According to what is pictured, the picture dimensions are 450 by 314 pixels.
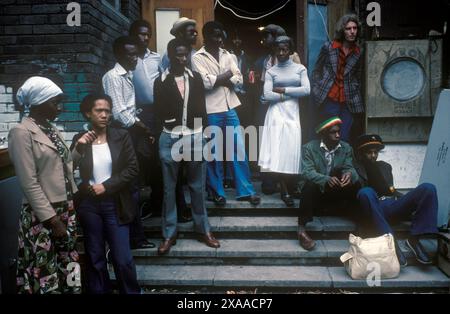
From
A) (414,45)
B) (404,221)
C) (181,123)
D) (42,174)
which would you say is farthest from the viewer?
(414,45)

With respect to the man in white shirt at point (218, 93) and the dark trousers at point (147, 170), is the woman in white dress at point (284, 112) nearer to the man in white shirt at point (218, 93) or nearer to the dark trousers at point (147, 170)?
the man in white shirt at point (218, 93)

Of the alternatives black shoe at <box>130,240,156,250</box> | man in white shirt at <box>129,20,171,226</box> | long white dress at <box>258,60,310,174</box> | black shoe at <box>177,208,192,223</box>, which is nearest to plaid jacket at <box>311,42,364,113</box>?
long white dress at <box>258,60,310,174</box>

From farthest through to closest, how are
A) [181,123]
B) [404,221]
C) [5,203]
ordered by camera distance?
1. [404,221]
2. [181,123]
3. [5,203]

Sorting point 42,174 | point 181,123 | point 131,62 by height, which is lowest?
point 42,174

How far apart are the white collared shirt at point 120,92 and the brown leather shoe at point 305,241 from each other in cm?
208

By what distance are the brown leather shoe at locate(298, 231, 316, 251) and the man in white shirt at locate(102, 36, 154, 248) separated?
1.55 m

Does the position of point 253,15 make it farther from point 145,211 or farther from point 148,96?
point 145,211

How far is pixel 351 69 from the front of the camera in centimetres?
539

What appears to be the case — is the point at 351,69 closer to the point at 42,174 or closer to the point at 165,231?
the point at 165,231

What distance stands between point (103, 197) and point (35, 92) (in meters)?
0.98

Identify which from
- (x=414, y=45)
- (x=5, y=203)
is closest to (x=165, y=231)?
(x=5, y=203)

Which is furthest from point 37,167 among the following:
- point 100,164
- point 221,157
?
point 221,157

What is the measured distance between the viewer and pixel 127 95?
4488 mm

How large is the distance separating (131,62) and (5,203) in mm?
1792
